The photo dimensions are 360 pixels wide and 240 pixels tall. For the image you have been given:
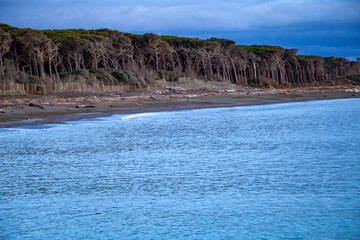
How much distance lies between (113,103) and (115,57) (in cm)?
2456

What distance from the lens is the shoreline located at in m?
19.2

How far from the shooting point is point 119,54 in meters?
49.6

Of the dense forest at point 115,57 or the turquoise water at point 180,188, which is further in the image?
the dense forest at point 115,57

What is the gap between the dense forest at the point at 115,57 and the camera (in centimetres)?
4172

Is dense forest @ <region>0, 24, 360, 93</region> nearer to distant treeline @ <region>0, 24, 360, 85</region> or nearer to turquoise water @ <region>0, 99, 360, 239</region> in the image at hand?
distant treeline @ <region>0, 24, 360, 85</region>

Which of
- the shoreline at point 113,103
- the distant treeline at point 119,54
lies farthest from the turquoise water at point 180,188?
the distant treeline at point 119,54

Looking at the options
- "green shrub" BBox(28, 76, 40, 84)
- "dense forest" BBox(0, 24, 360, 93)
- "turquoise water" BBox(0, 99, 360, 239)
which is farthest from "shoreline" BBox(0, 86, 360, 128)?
"dense forest" BBox(0, 24, 360, 93)

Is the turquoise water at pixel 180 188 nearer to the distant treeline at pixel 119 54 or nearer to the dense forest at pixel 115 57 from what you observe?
the dense forest at pixel 115 57

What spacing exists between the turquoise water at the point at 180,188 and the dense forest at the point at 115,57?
25.6 meters

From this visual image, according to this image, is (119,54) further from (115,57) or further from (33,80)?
(33,80)

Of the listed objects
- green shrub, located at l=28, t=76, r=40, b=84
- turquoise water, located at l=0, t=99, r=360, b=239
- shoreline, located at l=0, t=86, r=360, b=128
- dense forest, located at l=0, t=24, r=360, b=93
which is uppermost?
dense forest, located at l=0, t=24, r=360, b=93

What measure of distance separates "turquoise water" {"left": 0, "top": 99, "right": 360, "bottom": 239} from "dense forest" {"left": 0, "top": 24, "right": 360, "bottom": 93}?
2561 cm

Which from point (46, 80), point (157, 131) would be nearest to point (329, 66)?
point (46, 80)

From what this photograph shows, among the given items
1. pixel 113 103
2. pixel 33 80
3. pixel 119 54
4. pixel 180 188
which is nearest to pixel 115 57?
pixel 119 54
